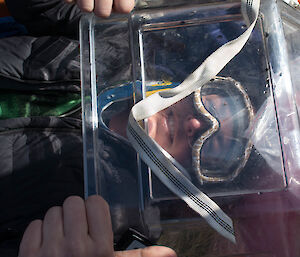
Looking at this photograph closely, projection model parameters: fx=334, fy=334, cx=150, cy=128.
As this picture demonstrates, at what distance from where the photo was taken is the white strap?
0.50 m

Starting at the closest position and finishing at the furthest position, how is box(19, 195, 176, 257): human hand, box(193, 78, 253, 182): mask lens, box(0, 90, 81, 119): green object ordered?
1. box(19, 195, 176, 257): human hand
2. box(193, 78, 253, 182): mask lens
3. box(0, 90, 81, 119): green object

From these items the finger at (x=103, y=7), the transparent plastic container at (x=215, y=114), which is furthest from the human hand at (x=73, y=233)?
the finger at (x=103, y=7)

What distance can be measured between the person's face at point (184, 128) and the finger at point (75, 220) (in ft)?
0.57

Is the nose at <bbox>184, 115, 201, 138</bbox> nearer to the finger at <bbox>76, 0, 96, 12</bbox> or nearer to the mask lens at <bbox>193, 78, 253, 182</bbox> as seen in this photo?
the mask lens at <bbox>193, 78, 253, 182</bbox>

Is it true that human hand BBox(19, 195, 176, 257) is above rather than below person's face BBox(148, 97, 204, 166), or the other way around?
below

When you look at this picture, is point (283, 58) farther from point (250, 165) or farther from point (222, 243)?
point (222, 243)

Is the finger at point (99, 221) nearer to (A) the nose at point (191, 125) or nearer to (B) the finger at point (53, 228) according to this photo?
(B) the finger at point (53, 228)

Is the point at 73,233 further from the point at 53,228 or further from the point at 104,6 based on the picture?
the point at 104,6

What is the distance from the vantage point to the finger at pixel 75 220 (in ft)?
1.51

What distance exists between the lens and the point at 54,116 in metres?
0.82

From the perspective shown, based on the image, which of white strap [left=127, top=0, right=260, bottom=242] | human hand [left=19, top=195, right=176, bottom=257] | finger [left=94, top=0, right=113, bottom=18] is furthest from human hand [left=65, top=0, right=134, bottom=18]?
human hand [left=19, top=195, right=176, bottom=257]

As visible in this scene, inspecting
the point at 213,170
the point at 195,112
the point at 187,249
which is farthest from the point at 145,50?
the point at 187,249

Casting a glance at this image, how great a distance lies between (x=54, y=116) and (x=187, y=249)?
17.7 inches

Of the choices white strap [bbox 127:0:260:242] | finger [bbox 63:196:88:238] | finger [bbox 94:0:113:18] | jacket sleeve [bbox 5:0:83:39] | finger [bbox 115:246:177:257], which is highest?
jacket sleeve [bbox 5:0:83:39]
